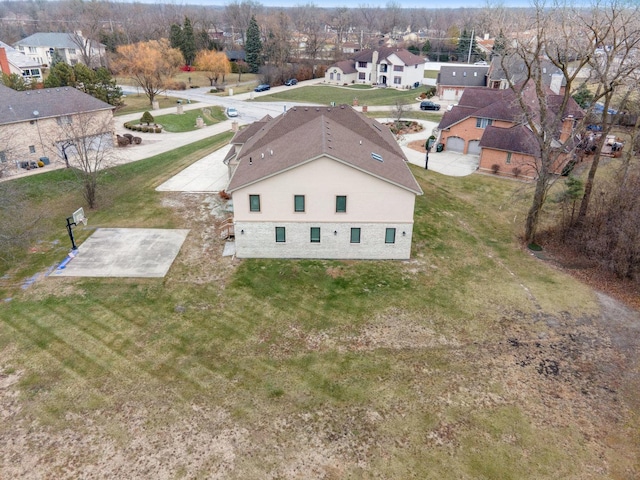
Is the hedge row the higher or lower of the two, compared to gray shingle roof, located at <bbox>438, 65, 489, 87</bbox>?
lower

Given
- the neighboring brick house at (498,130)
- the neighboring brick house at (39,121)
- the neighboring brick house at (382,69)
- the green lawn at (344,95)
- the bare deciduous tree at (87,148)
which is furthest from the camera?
the neighboring brick house at (382,69)

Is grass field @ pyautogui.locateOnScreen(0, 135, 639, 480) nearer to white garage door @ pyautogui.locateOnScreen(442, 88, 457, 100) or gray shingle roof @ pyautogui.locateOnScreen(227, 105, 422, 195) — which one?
gray shingle roof @ pyautogui.locateOnScreen(227, 105, 422, 195)

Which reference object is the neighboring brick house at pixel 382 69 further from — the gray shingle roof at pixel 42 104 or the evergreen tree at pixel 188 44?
the gray shingle roof at pixel 42 104

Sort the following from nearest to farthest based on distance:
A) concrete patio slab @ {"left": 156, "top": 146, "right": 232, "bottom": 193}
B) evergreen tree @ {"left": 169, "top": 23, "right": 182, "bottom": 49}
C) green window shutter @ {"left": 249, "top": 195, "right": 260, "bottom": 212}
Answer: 1. green window shutter @ {"left": 249, "top": 195, "right": 260, "bottom": 212}
2. concrete patio slab @ {"left": 156, "top": 146, "right": 232, "bottom": 193}
3. evergreen tree @ {"left": 169, "top": 23, "right": 182, "bottom": 49}

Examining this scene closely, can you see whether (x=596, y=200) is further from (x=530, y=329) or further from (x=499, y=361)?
(x=499, y=361)

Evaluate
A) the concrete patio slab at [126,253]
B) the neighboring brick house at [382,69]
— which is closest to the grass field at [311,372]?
the concrete patio slab at [126,253]

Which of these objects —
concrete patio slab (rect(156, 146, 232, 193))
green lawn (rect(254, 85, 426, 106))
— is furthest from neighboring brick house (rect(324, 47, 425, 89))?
concrete patio slab (rect(156, 146, 232, 193))
